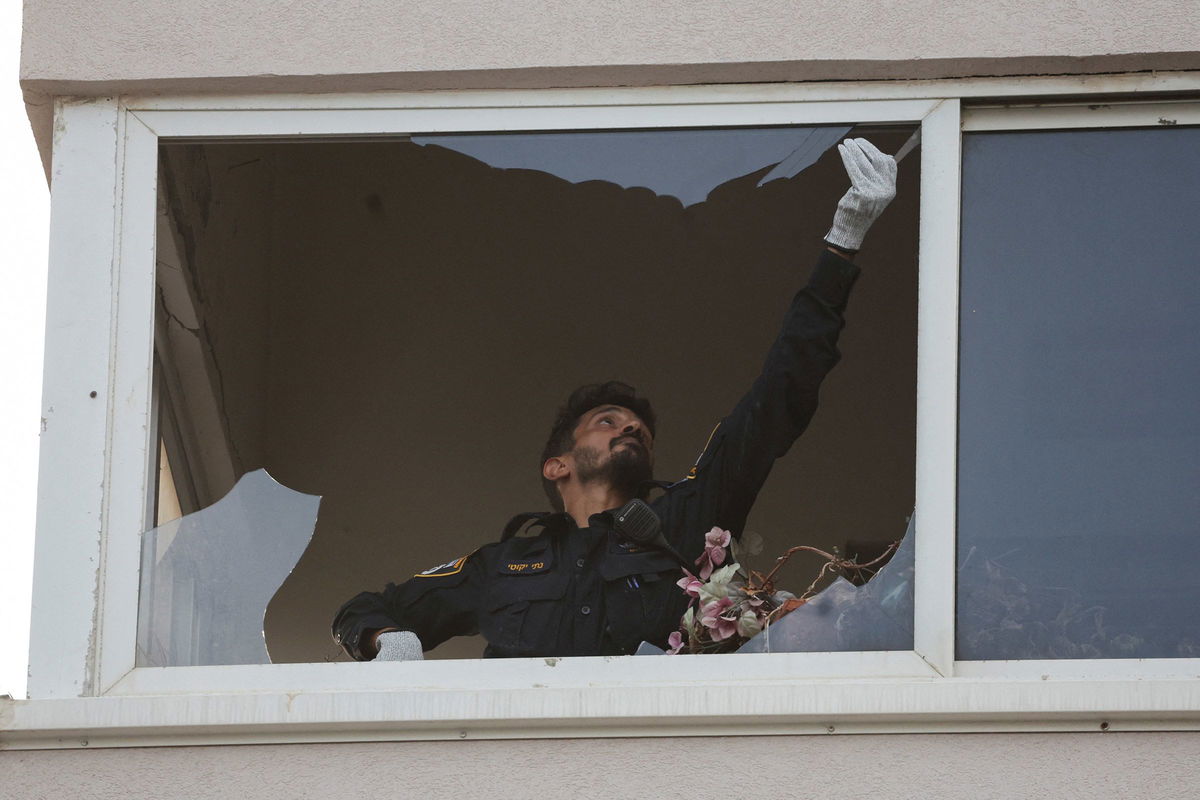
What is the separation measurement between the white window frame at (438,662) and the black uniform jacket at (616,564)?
436 millimetres

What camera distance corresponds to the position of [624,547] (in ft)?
16.3

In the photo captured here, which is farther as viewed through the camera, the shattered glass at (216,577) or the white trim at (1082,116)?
the white trim at (1082,116)

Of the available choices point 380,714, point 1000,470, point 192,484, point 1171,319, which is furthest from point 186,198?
point 1171,319

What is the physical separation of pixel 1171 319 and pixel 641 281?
3.12 m

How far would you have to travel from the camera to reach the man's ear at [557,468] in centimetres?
564

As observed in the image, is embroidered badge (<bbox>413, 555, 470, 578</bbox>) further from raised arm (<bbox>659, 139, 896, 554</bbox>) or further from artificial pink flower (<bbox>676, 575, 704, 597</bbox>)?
artificial pink flower (<bbox>676, 575, 704, 597</bbox>)

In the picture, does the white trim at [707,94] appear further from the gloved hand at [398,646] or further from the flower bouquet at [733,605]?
the gloved hand at [398,646]

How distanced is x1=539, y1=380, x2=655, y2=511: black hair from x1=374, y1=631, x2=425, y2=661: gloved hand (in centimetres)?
111

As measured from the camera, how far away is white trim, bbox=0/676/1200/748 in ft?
12.6

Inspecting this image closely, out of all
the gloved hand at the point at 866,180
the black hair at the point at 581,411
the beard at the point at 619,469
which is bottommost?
the beard at the point at 619,469

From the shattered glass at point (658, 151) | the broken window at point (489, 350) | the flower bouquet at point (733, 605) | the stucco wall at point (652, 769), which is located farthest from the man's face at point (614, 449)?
the stucco wall at point (652, 769)

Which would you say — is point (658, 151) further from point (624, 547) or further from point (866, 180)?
point (624, 547)

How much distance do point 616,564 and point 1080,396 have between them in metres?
1.30

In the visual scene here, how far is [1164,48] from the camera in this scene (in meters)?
4.27
